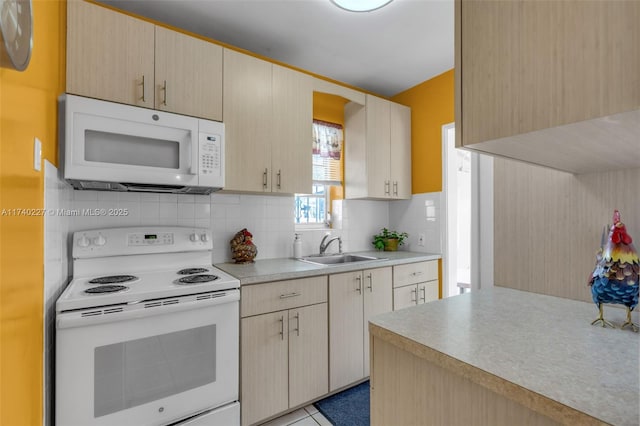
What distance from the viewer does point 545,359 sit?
2.03 feet

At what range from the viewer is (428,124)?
301 centimetres

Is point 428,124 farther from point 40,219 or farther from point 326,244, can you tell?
point 40,219

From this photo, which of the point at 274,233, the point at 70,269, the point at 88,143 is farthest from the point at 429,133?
the point at 70,269

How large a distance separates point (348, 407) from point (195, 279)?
1.34 meters

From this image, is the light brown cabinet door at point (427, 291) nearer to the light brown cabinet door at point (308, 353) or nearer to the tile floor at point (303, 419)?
the light brown cabinet door at point (308, 353)

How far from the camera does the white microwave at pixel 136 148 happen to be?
5.13 feet

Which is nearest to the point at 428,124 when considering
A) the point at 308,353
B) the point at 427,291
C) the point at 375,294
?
the point at 427,291

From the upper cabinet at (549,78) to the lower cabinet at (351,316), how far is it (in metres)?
1.62

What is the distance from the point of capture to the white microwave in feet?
5.13

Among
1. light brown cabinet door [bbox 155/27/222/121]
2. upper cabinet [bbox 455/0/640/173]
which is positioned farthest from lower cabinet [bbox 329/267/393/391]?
upper cabinet [bbox 455/0/640/173]

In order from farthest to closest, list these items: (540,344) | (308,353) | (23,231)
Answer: (308,353), (23,231), (540,344)

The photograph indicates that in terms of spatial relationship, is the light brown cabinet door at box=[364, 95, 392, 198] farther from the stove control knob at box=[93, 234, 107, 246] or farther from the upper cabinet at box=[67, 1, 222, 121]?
the stove control knob at box=[93, 234, 107, 246]

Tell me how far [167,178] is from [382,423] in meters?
1.64

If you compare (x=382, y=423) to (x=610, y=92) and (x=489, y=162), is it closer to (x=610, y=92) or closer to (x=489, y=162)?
(x=610, y=92)
